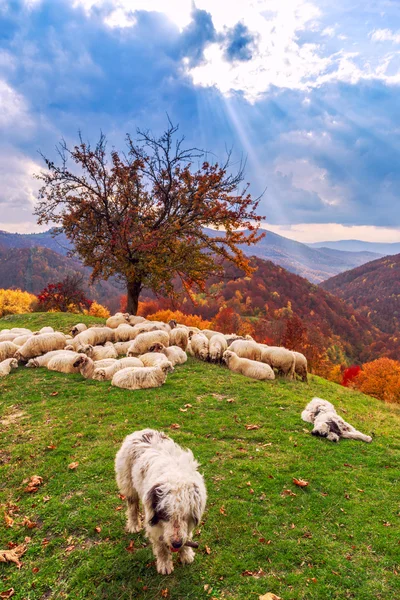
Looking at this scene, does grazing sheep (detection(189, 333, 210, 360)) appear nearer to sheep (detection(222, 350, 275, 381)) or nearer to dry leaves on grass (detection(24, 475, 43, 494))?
sheep (detection(222, 350, 275, 381))

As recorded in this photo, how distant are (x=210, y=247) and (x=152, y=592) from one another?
17.0 metres

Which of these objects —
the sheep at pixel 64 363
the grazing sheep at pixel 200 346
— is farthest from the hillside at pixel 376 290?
the sheep at pixel 64 363

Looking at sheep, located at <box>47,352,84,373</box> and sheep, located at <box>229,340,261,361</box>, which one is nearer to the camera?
sheep, located at <box>47,352,84,373</box>

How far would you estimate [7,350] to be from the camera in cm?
1413

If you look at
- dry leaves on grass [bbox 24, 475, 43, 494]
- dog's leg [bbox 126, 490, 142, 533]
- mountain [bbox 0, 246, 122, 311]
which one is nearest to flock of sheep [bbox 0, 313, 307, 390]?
dry leaves on grass [bbox 24, 475, 43, 494]

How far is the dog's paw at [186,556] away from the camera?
4324 mm

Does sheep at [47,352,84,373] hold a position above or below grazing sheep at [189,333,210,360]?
below

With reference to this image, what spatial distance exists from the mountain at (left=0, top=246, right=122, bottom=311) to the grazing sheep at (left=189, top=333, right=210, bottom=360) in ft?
352

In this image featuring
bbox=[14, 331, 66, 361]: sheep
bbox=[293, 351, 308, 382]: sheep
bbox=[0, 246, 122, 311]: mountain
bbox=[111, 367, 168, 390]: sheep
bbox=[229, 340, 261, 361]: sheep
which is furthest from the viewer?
bbox=[0, 246, 122, 311]: mountain

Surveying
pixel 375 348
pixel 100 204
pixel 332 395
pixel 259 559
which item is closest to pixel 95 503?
pixel 259 559

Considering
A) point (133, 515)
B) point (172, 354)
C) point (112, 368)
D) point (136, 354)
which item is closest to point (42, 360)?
point (112, 368)

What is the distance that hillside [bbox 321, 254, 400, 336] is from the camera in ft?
353

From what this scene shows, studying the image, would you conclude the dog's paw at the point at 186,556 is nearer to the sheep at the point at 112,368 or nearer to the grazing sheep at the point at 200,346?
the sheep at the point at 112,368

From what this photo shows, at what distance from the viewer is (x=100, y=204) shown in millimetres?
19516
